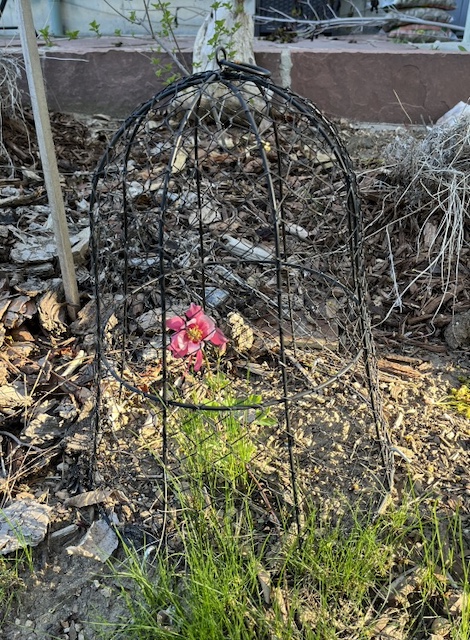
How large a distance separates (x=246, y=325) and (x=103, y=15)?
3.09m

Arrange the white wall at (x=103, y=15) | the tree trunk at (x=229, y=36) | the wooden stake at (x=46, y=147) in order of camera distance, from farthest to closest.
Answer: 1. the white wall at (x=103, y=15)
2. the tree trunk at (x=229, y=36)
3. the wooden stake at (x=46, y=147)

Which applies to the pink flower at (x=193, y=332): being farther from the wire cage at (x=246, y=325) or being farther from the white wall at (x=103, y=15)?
the white wall at (x=103, y=15)

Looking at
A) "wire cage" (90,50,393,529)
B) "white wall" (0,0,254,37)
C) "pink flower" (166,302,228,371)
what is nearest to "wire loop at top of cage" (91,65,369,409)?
"wire cage" (90,50,393,529)

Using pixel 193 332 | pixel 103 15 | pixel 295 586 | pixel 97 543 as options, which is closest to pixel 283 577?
pixel 295 586

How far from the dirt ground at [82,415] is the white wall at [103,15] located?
1904 millimetres

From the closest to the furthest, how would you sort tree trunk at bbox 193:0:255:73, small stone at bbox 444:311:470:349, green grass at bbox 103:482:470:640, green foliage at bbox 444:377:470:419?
1. green grass at bbox 103:482:470:640
2. green foliage at bbox 444:377:470:419
3. small stone at bbox 444:311:470:349
4. tree trunk at bbox 193:0:255:73

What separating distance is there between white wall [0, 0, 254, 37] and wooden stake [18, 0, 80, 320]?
251cm

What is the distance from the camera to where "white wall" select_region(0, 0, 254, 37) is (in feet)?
13.3

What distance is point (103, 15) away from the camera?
4.16 m

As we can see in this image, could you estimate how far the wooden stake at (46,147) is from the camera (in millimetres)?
1750

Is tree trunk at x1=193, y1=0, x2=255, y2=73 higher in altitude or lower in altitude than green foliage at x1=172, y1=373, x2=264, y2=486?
higher

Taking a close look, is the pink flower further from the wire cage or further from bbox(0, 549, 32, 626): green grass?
bbox(0, 549, 32, 626): green grass

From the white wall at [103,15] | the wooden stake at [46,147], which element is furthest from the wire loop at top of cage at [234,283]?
the white wall at [103,15]

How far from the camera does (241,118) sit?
3014mm
